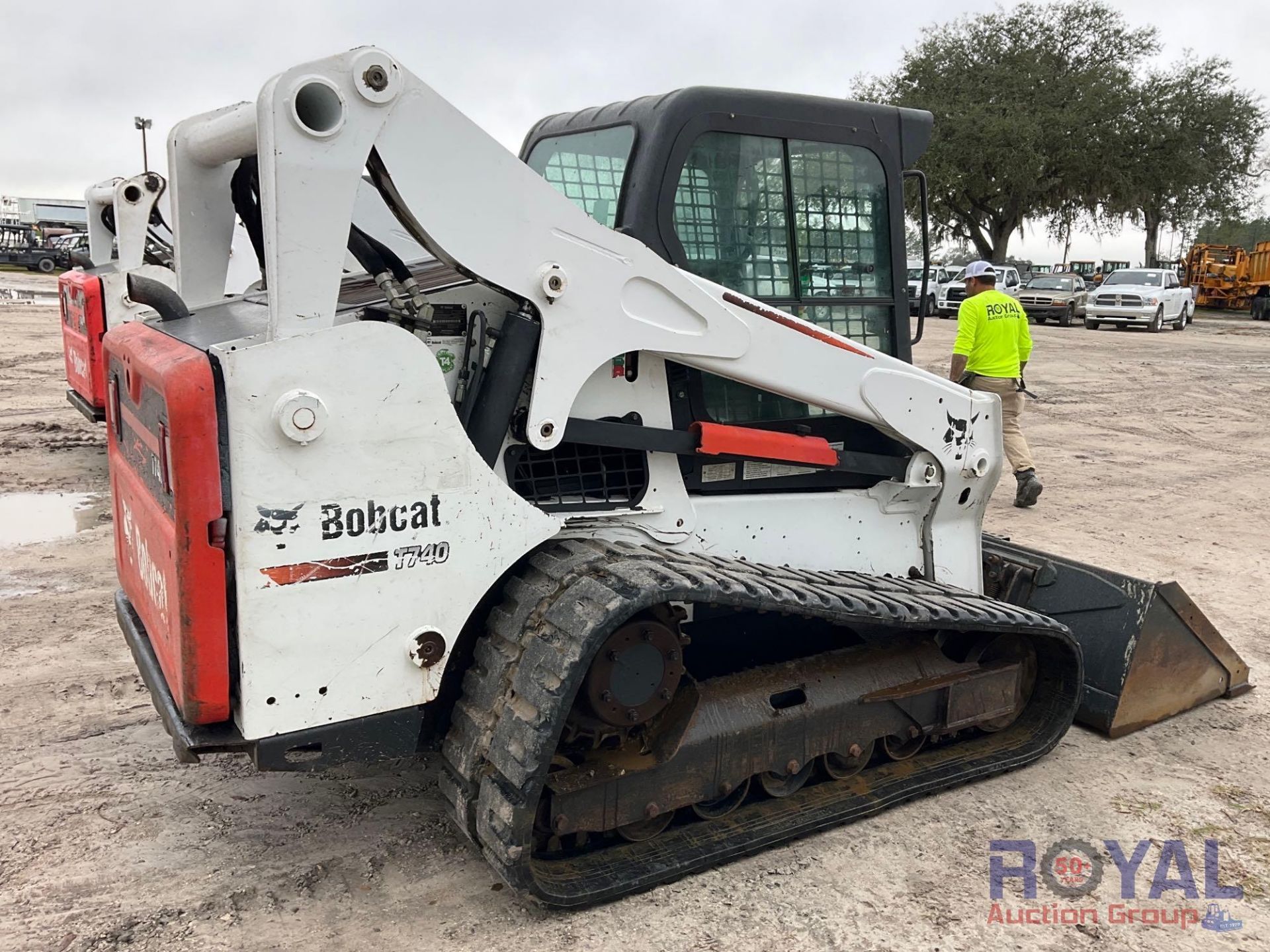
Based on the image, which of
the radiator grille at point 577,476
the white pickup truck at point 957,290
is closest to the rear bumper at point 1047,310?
the white pickup truck at point 957,290

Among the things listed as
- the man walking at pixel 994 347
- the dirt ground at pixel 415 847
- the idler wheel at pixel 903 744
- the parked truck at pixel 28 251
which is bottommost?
the dirt ground at pixel 415 847

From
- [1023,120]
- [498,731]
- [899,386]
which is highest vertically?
[1023,120]

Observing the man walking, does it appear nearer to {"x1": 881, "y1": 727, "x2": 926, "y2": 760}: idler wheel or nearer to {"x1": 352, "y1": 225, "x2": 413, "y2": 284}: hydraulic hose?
{"x1": 881, "y1": 727, "x2": 926, "y2": 760}: idler wheel

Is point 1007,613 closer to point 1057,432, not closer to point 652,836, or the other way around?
point 652,836

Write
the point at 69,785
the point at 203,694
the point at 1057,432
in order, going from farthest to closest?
the point at 1057,432 → the point at 69,785 → the point at 203,694

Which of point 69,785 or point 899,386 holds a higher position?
point 899,386

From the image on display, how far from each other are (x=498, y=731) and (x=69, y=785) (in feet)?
6.07

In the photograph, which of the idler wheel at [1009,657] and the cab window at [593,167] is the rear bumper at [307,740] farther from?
the idler wheel at [1009,657]

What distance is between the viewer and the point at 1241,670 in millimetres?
4973

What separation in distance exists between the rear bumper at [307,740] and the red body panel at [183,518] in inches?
2.1

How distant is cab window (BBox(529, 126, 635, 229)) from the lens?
3.76m

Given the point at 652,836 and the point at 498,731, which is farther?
the point at 652,836

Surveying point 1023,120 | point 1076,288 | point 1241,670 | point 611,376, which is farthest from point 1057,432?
point 1023,120

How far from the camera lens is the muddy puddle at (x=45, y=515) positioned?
706cm
